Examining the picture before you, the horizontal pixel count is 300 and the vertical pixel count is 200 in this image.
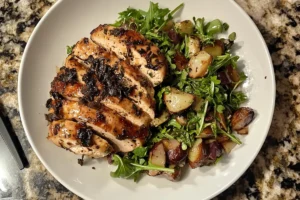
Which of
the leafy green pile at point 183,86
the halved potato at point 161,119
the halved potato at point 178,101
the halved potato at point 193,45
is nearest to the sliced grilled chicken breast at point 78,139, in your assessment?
the leafy green pile at point 183,86

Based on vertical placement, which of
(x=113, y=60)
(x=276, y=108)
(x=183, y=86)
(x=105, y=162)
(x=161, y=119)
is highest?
(x=113, y=60)

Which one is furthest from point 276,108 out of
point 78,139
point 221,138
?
point 78,139

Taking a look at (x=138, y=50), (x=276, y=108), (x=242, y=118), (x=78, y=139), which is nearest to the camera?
(x=78, y=139)

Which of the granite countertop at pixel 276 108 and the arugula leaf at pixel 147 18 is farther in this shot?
the granite countertop at pixel 276 108

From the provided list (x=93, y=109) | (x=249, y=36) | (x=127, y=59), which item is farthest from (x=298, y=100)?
(x=93, y=109)

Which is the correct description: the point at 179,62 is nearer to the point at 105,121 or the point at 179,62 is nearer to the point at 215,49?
the point at 215,49

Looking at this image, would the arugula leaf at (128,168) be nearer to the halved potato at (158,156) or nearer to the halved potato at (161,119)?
the halved potato at (158,156)

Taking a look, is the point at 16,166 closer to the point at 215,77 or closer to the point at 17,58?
the point at 17,58
